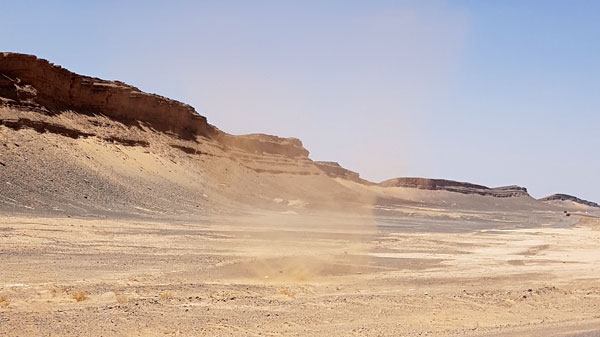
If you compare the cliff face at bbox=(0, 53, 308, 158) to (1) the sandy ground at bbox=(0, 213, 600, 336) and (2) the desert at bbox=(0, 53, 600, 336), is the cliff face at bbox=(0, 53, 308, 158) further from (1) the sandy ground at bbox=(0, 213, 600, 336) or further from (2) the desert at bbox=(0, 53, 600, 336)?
(1) the sandy ground at bbox=(0, 213, 600, 336)

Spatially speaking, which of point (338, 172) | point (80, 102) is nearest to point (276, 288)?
point (80, 102)

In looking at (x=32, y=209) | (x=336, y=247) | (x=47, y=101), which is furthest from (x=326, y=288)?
(x=47, y=101)

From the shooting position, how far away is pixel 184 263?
20.7 metres

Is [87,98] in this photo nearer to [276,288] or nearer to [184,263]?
[184,263]

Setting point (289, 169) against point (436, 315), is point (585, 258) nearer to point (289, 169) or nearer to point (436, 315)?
point (436, 315)

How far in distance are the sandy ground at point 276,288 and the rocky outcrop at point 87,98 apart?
3459cm

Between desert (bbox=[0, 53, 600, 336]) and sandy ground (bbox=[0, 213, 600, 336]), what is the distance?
0.19 ft

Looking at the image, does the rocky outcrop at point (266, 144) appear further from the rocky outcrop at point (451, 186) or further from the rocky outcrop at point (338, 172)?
the rocky outcrop at point (451, 186)

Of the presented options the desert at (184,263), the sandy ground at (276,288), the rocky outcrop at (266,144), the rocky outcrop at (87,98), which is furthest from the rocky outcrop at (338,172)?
the sandy ground at (276,288)

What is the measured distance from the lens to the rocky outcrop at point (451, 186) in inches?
6511

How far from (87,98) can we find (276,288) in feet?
194

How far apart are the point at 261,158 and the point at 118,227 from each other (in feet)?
202

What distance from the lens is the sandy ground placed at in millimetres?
11320

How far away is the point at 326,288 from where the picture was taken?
16.2 metres
